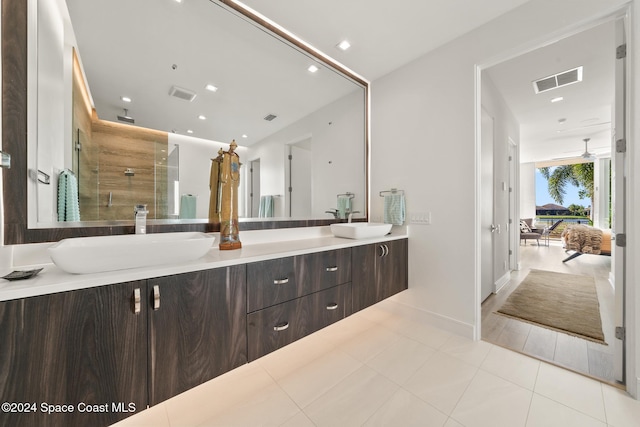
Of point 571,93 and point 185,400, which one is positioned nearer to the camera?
point 185,400

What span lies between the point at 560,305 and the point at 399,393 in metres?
2.57

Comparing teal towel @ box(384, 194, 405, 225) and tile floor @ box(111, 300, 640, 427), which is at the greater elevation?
teal towel @ box(384, 194, 405, 225)

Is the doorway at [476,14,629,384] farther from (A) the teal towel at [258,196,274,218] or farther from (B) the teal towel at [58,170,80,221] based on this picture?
(B) the teal towel at [58,170,80,221]

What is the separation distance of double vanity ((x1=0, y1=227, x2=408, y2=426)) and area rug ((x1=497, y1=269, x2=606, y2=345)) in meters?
2.40

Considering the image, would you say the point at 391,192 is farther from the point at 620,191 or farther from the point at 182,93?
the point at 182,93

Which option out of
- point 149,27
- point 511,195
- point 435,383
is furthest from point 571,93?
point 149,27

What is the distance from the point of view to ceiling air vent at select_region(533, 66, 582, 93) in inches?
107

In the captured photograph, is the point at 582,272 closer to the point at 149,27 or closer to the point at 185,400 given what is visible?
the point at 185,400

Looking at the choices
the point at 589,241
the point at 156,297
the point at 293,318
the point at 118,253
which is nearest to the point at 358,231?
the point at 293,318

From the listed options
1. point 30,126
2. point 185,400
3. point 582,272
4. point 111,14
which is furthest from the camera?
point 582,272

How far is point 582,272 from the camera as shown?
12.9 ft

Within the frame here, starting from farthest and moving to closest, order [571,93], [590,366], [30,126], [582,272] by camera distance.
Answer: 1. [582,272]
2. [571,93]
3. [590,366]
4. [30,126]

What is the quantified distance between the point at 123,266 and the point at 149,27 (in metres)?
1.45

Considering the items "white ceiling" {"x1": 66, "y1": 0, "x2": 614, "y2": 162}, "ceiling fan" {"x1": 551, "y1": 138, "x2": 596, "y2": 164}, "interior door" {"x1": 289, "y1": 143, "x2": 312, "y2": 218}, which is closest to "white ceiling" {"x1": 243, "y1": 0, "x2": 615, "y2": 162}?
"white ceiling" {"x1": 66, "y1": 0, "x2": 614, "y2": 162}
